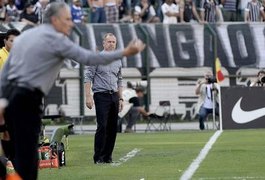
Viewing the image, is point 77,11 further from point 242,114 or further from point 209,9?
point 242,114

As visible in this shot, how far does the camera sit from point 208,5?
117 ft

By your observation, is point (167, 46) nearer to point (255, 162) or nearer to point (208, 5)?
point (208, 5)

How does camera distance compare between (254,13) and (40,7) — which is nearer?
(40,7)

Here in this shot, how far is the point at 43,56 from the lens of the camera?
10047 millimetres

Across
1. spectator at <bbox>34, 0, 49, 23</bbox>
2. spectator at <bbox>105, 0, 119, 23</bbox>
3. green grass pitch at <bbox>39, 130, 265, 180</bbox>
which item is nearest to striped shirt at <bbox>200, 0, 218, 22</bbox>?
spectator at <bbox>105, 0, 119, 23</bbox>

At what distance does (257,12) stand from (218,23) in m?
1.61

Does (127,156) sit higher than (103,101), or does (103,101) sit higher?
(103,101)

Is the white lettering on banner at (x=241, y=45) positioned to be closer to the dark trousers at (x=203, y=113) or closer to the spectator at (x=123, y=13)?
the spectator at (x=123, y=13)

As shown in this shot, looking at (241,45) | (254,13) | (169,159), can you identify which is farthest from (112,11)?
(169,159)

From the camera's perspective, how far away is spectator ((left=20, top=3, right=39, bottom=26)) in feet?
111

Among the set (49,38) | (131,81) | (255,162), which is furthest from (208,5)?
(49,38)

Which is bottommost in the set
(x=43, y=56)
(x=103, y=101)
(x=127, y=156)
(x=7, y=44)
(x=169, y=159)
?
(x=127, y=156)

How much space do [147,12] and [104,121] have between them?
18829mm

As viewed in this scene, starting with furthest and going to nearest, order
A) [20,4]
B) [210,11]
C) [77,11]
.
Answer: [210,11] → [20,4] → [77,11]
